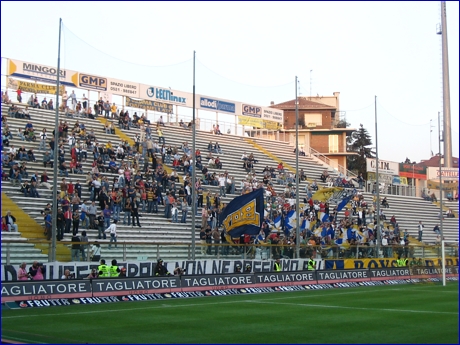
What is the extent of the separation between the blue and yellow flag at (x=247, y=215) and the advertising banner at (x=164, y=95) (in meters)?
20.6

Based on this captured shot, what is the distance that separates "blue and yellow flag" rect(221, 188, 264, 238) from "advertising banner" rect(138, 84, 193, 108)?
67.6 ft

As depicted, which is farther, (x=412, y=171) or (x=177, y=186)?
(x=412, y=171)

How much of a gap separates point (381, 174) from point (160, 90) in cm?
2079

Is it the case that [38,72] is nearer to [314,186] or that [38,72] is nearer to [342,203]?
[314,186]

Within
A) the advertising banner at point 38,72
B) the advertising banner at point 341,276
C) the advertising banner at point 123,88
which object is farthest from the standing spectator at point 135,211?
the advertising banner at point 123,88

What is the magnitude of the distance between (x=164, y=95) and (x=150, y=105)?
173 centimetres

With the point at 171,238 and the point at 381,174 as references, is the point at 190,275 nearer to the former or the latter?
the point at 171,238

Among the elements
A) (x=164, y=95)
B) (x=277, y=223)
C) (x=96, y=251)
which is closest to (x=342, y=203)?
(x=277, y=223)

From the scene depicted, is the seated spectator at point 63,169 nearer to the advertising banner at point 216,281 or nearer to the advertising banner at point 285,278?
the advertising banner at point 216,281

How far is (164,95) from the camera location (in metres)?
56.0

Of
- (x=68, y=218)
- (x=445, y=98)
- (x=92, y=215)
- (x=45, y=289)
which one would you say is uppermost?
(x=445, y=98)

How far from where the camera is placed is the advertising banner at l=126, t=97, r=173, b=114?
53594 mm

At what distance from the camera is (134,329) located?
17.3 m

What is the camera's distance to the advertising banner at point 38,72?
45938mm
